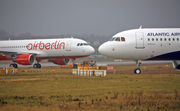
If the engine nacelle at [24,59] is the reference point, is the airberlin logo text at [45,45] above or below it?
above

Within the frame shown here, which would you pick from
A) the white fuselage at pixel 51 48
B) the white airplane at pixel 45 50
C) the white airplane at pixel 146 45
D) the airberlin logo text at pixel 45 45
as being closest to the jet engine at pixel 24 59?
the white airplane at pixel 45 50

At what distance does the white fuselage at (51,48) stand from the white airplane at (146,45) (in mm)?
14224

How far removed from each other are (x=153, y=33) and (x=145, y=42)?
4.90 ft

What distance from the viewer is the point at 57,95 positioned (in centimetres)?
1432

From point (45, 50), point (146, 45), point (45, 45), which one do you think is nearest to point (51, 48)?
point (45, 50)

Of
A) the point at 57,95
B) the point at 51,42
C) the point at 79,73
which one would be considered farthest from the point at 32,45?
the point at 57,95

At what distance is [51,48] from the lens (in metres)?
42.8

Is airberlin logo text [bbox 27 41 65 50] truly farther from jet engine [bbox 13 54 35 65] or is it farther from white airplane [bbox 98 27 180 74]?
white airplane [bbox 98 27 180 74]

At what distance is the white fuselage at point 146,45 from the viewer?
27578 millimetres

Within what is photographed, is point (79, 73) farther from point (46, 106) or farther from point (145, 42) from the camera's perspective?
point (46, 106)

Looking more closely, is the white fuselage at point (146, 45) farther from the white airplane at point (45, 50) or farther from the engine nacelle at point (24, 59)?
the engine nacelle at point (24, 59)

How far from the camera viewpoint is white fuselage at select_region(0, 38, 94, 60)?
42.0m

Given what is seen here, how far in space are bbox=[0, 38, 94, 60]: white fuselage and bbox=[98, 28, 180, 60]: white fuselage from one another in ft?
46.7

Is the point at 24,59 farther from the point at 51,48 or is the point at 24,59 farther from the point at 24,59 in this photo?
the point at 51,48
